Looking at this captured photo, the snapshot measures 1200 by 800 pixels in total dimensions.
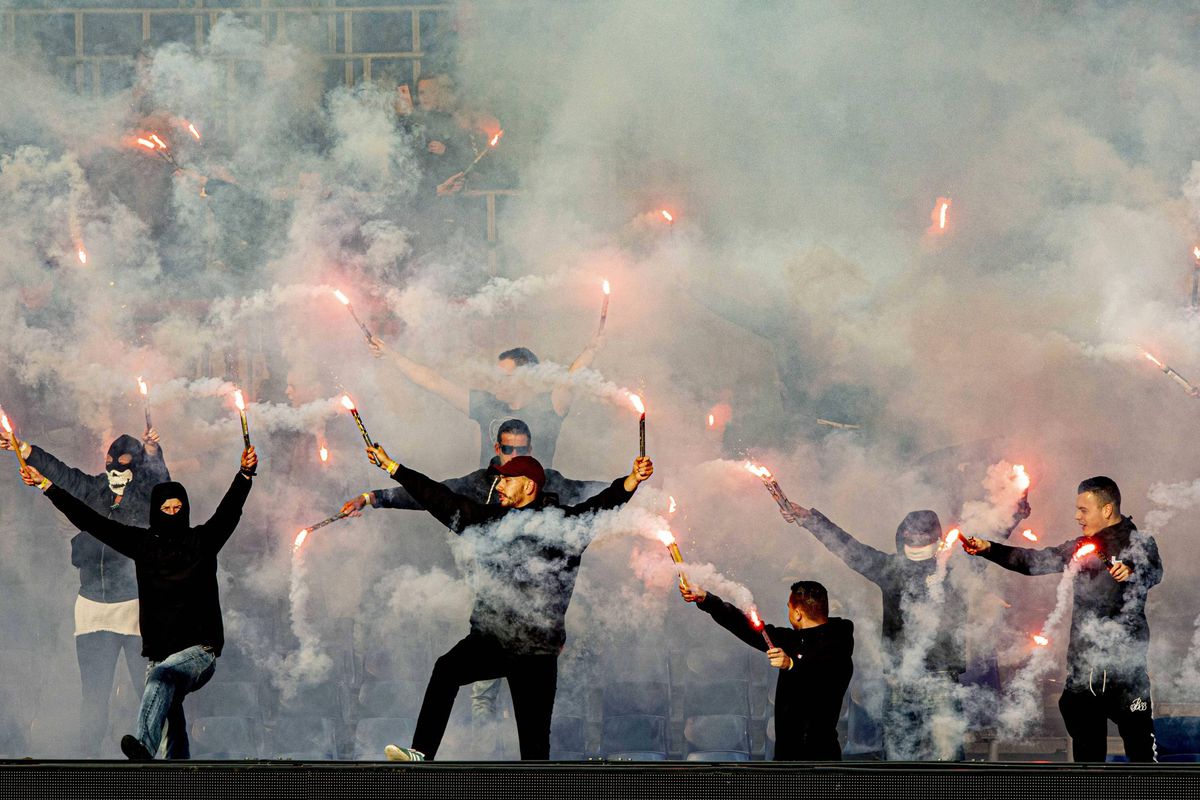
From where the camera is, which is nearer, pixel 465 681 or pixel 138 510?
pixel 465 681

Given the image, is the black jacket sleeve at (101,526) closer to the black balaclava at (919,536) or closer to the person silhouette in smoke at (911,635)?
the person silhouette in smoke at (911,635)

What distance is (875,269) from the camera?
22.9 ft

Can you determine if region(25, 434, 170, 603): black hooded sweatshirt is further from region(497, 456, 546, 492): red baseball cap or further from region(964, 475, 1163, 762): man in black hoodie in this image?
region(964, 475, 1163, 762): man in black hoodie

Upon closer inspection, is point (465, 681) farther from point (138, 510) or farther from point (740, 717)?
point (138, 510)

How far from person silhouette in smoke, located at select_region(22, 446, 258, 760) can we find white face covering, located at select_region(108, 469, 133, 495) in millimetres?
752

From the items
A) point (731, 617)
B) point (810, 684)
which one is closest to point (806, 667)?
point (810, 684)

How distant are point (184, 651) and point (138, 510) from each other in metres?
1.07

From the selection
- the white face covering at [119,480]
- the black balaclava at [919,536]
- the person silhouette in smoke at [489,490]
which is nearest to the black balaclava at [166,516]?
the person silhouette in smoke at [489,490]

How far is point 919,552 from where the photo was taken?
17.8 ft

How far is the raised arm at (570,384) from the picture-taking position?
21.9ft

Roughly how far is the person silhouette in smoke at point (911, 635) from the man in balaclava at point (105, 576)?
2351 millimetres

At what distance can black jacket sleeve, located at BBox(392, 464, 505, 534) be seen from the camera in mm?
5168

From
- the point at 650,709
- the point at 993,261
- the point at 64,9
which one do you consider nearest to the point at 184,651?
the point at 650,709

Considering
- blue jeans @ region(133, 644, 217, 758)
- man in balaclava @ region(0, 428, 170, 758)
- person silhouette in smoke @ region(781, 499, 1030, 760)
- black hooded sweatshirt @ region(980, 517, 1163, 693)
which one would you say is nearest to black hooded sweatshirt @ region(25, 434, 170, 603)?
man in balaclava @ region(0, 428, 170, 758)
